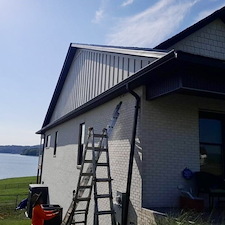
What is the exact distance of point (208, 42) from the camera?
816 cm

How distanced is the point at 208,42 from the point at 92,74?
15.4ft

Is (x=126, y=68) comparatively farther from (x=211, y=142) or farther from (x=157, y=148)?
(x=211, y=142)

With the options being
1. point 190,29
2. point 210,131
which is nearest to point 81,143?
point 210,131

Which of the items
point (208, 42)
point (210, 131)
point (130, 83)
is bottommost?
point (210, 131)

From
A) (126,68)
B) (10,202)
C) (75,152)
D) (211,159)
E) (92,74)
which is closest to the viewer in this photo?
(211,159)

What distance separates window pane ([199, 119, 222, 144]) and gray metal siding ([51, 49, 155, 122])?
2382 millimetres

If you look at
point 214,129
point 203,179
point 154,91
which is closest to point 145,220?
point 203,179

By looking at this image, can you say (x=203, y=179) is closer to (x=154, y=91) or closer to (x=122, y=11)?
(x=154, y=91)

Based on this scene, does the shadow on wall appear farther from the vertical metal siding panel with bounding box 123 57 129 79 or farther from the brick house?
the vertical metal siding panel with bounding box 123 57 129 79

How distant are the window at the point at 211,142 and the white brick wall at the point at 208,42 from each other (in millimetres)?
2112

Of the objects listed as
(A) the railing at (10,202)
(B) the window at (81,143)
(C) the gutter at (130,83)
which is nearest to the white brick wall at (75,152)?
(C) the gutter at (130,83)

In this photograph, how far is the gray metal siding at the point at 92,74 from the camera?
24.4 ft

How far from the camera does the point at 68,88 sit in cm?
1455

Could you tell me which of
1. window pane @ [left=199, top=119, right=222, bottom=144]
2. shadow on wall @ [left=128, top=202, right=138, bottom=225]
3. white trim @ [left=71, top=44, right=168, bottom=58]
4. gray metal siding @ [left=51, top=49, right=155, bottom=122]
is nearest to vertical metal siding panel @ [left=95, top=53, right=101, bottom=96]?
gray metal siding @ [left=51, top=49, right=155, bottom=122]
